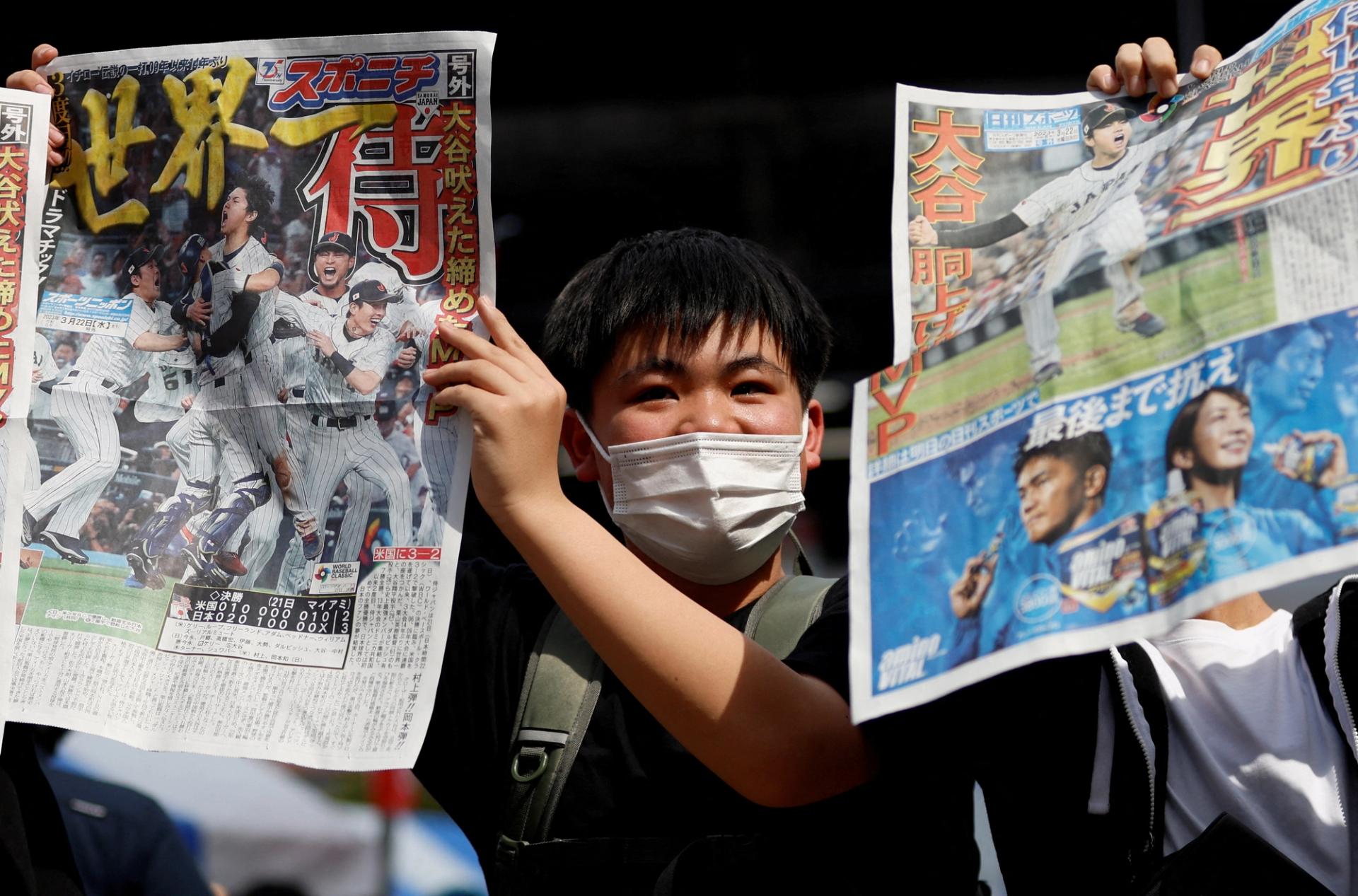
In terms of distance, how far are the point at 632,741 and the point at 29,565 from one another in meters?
0.71

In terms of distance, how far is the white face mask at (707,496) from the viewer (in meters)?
1.59

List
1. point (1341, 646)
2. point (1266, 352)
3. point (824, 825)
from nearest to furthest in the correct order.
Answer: point (1266, 352)
point (1341, 646)
point (824, 825)

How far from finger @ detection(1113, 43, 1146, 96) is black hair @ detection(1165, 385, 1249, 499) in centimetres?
54

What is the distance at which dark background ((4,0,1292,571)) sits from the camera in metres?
3.63

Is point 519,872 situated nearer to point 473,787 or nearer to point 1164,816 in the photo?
point 473,787

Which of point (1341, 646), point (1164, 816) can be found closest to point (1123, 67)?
point (1341, 646)

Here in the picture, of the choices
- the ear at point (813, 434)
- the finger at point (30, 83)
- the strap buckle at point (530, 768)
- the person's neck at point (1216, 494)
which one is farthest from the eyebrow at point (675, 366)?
the finger at point (30, 83)

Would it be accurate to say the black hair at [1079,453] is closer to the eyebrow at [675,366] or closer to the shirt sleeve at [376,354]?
the eyebrow at [675,366]

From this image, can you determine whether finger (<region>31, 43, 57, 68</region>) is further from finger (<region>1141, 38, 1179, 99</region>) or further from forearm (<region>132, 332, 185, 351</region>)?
finger (<region>1141, 38, 1179, 99</region>)

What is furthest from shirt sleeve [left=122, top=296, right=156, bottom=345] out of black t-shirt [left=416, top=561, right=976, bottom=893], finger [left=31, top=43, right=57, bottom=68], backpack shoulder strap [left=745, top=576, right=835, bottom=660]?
backpack shoulder strap [left=745, top=576, right=835, bottom=660]

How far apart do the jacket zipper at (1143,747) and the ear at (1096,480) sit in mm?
178

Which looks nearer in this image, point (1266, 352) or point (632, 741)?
point (1266, 352)

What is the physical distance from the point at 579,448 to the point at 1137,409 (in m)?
0.80

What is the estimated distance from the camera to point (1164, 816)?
4.15ft
